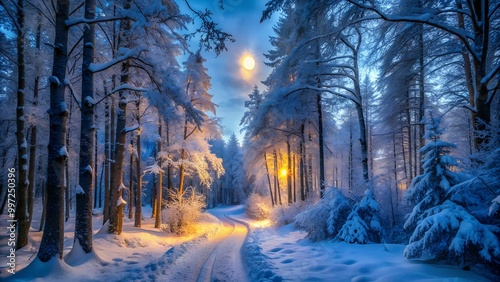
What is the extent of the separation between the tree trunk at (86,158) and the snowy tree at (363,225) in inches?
312

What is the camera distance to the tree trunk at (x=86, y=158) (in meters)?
6.26

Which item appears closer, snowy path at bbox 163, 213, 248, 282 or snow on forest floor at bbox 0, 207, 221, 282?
snow on forest floor at bbox 0, 207, 221, 282

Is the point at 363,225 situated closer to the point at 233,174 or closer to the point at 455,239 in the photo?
the point at 455,239

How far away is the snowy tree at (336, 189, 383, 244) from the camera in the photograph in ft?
23.9

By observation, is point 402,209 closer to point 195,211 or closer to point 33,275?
point 195,211

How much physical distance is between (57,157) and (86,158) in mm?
1026

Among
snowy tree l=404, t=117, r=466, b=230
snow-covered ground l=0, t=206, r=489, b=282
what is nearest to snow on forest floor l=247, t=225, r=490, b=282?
snow-covered ground l=0, t=206, r=489, b=282

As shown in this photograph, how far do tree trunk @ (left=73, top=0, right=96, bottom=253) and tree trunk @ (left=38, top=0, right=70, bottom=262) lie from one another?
718 millimetres

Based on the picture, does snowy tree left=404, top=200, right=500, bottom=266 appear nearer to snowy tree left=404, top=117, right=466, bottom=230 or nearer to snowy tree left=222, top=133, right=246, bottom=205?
snowy tree left=404, top=117, right=466, bottom=230

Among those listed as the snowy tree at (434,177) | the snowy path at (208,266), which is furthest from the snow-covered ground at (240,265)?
the snowy tree at (434,177)

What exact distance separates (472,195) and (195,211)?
1197 centimetres

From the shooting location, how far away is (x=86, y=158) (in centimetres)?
648

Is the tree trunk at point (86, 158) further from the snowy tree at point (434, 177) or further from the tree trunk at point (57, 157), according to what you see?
the snowy tree at point (434, 177)

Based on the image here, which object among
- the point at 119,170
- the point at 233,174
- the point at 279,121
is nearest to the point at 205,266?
the point at 119,170
